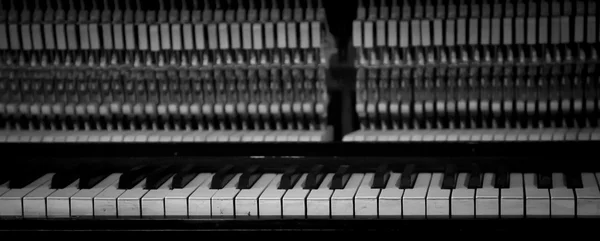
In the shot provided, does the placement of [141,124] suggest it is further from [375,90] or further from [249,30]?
[375,90]

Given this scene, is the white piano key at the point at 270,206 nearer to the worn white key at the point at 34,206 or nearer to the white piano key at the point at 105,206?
the white piano key at the point at 105,206

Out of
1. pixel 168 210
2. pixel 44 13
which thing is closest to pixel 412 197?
pixel 168 210

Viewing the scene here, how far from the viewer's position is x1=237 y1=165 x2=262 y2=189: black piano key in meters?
3.25

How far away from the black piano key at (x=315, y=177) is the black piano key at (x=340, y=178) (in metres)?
0.07

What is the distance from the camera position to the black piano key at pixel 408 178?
10.4 ft

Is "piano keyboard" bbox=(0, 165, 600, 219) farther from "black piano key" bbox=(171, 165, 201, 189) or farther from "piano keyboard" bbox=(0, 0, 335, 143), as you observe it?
"piano keyboard" bbox=(0, 0, 335, 143)

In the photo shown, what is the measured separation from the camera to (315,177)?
3.27 metres

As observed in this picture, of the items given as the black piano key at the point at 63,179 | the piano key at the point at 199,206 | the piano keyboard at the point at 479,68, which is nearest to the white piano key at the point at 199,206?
the piano key at the point at 199,206

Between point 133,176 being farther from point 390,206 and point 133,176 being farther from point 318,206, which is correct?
point 390,206

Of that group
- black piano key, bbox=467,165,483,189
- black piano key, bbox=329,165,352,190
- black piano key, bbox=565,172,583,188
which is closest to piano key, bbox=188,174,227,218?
black piano key, bbox=329,165,352,190

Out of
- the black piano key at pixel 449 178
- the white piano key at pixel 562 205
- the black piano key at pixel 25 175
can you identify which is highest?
the black piano key at pixel 25 175

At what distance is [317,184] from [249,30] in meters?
0.69

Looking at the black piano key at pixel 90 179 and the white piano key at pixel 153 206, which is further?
the black piano key at pixel 90 179

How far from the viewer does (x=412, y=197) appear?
3.00 m
